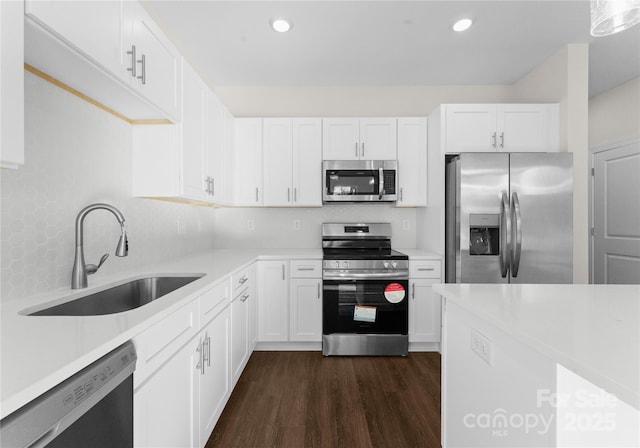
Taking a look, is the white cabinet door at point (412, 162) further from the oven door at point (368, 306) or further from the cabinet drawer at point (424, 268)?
the oven door at point (368, 306)

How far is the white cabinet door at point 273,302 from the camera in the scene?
9.97 ft

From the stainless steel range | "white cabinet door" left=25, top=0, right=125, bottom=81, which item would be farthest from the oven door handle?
"white cabinet door" left=25, top=0, right=125, bottom=81

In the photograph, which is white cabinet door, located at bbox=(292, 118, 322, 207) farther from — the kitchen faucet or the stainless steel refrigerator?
the kitchen faucet

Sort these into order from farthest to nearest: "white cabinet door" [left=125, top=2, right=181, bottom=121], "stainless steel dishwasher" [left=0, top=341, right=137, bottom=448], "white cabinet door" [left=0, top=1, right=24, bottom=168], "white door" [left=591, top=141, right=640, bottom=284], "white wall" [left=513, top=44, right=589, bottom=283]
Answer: "white door" [left=591, top=141, right=640, bottom=284] < "white wall" [left=513, top=44, right=589, bottom=283] < "white cabinet door" [left=125, top=2, right=181, bottom=121] < "white cabinet door" [left=0, top=1, right=24, bottom=168] < "stainless steel dishwasher" [left=0, top=341, right=137, bottom=448]

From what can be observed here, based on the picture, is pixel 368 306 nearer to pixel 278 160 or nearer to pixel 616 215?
pixel 278 160

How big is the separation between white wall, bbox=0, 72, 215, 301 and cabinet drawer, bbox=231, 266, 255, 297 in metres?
0.65

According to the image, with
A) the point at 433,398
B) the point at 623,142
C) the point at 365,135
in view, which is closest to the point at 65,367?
the point at 433,398

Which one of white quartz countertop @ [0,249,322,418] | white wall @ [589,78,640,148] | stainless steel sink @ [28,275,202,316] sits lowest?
stainless steel sink @ [28,275,202,316]

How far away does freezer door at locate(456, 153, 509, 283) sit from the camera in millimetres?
2715

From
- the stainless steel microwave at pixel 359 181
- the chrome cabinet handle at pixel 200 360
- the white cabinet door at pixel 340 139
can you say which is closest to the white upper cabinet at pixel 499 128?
the stainless steel microwave at pixel 359 181

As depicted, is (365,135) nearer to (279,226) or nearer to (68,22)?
(279,226)

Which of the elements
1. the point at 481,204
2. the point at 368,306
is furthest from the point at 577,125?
the point at 368,306

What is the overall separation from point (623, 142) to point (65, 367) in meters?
5.07

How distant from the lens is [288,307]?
305 centimetres
